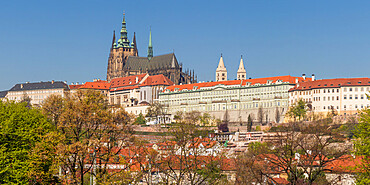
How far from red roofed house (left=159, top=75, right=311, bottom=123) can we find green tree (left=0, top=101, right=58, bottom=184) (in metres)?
104

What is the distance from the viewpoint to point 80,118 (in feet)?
123

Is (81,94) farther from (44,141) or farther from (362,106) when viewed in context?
(362,106)

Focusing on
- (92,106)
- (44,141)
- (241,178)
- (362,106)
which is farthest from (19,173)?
(362,106)

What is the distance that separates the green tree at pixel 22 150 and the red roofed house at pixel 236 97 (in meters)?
104

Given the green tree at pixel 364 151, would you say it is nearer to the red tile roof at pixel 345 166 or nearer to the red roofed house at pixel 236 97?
the red tile roof at pixel 345 166

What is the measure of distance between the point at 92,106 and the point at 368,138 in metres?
15.7

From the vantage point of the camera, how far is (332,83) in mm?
141000

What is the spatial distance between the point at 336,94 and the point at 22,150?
344 ft

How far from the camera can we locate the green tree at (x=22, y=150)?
40594mm

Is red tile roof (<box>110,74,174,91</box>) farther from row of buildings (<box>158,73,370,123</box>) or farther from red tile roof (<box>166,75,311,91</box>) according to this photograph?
row of buildings (<box>158,73,370,123</box>)

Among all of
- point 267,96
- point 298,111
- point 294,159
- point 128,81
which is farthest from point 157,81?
point 294,159

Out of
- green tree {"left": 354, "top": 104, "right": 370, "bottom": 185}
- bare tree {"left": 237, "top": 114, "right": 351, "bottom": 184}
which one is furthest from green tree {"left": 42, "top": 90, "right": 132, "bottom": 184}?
green tree {"left": 354, "top": 104, "right": 370, "bottom": 185}

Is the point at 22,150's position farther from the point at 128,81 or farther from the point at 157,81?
the point at 128,81

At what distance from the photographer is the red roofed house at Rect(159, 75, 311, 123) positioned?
150875 millimetres
